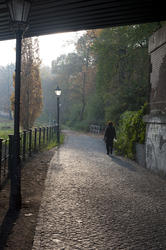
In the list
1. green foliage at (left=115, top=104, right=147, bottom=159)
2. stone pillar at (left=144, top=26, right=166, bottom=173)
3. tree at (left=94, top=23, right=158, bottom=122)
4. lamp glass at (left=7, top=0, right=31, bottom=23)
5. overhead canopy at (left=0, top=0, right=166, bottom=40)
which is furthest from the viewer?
tree at (left=94, top=23, right=158, bottom=122)

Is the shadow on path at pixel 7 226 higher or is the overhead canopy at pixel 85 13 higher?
the overhead canopy at pixel 85 13

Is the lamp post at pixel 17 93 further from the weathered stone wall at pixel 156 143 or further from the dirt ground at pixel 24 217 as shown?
the weathered stone wall at pixel 156 143

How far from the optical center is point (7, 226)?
4.04 metres

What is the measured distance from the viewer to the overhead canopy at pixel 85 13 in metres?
6.11

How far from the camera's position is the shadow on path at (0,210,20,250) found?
3570 millimetres

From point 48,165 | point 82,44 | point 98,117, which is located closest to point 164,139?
point 48,165

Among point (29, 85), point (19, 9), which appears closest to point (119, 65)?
point (29, 85)

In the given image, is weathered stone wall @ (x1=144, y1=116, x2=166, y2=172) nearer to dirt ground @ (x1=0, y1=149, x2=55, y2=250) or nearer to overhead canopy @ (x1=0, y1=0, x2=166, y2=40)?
overhead canopy @ (x1=0, y1=0, x2=166, y2=40)

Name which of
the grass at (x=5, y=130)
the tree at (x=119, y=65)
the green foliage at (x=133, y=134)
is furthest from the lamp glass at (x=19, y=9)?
the grass at (x=5, y=130)

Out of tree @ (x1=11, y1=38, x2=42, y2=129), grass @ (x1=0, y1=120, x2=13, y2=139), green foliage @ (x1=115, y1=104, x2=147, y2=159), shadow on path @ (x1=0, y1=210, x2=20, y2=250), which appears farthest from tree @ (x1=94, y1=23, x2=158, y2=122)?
shadow on path @ (x1=0, y1=210, x2=20, y2=250)

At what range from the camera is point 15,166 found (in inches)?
189

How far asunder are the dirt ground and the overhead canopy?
137 inches

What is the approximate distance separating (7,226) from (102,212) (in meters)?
1.63

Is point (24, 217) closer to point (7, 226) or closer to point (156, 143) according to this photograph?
point (7, 226)
